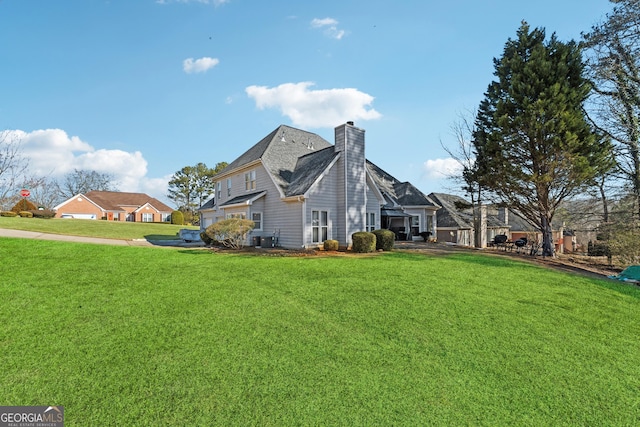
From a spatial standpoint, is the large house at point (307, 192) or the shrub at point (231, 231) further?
the large house at point (307, 192)

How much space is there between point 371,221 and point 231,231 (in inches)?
359

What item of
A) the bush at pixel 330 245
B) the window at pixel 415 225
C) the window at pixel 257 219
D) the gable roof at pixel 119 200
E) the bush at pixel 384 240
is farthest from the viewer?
the gable roof at pixel 119 200

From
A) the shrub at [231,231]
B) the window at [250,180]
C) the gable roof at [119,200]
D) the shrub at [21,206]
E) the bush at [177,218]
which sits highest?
the gable roof at [119,200]

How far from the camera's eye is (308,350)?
4.96 metres

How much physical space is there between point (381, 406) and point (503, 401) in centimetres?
157

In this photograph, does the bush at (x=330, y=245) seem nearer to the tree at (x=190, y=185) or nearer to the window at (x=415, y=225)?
the window at (x=415, y=225)

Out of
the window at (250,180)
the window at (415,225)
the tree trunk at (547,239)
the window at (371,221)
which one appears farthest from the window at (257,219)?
the tree trunk at (547,239)

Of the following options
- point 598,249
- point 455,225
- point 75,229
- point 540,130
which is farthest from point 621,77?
point 75,229

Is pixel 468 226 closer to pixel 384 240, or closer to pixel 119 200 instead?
pixel 384 240

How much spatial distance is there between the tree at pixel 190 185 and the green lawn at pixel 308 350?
2075 inches

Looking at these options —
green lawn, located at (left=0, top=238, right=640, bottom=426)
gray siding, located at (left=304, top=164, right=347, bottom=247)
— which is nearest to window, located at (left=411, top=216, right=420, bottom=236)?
gray siding, located at (left=304, top=164, right=347, bottom=247)

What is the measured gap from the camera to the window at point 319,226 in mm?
17219

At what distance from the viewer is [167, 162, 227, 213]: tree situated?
58469 millimetres

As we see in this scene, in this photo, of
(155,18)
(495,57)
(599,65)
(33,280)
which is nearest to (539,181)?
(599,65)
